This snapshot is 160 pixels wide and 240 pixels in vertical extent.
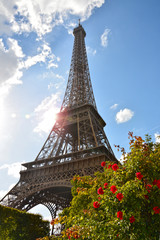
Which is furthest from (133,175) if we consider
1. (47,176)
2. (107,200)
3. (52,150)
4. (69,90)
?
(69,90)

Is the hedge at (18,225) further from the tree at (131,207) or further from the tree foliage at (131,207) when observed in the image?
the tree foliage at (131,207)

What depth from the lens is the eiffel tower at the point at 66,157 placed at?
23484mm

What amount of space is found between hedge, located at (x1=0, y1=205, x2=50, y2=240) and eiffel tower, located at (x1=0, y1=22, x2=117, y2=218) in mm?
5722

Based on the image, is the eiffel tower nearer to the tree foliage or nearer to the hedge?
the hedge

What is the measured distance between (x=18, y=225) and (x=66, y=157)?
12.0 m

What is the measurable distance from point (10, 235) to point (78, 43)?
5115 centimetres

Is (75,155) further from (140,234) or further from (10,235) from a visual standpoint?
(140,234)

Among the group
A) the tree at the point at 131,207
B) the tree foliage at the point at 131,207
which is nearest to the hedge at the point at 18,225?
Answer: the tree at the point at 131,207

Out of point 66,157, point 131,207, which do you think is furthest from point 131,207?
point 66,157

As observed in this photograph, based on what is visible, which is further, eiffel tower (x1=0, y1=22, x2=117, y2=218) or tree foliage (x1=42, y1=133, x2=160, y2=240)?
eiffel tower (x1=0, y1=22, x2=117, y2=218)

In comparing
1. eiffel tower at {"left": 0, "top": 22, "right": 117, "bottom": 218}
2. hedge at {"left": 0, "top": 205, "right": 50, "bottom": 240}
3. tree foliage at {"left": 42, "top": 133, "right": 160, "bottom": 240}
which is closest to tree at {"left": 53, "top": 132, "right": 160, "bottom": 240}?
tree foliage at {"left": 42, "top": 133, "right": 160, "bottom": 240}

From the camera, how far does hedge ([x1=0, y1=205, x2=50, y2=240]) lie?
49.7ft

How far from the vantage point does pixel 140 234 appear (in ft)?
18.7

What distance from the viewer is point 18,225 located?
1588cm
